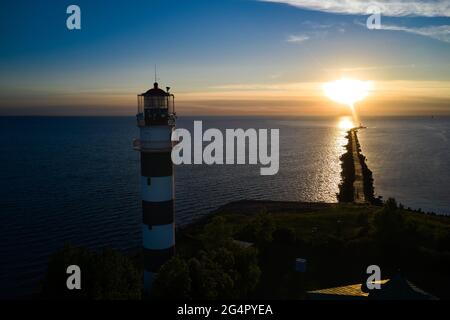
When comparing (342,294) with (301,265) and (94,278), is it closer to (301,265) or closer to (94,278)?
(301,265)

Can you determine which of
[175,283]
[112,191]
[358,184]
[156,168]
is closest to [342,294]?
[175,283]

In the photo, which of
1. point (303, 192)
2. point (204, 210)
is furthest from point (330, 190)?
point (204, 210)

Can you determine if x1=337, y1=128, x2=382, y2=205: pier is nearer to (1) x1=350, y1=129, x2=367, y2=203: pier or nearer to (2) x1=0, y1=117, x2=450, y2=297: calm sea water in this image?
(1) x1=350, y1=129, x2=367, y2=203: pier

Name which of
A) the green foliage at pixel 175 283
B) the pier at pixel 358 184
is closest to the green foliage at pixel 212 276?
the green foliage at pixel 175 283

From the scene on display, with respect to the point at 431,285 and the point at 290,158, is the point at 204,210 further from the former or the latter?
the point at 290,158

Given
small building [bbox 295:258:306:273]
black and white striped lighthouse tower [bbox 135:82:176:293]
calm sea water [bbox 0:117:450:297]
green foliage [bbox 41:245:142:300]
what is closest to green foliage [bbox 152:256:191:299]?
green foliage [bbox 41:245:142:300]

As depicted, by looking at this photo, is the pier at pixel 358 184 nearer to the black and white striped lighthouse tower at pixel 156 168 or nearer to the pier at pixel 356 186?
the pier at pixel 356 186
